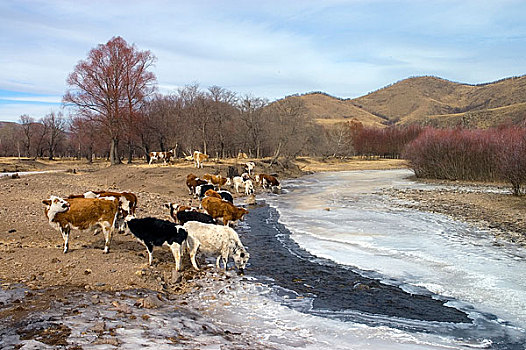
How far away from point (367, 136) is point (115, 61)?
73829mm

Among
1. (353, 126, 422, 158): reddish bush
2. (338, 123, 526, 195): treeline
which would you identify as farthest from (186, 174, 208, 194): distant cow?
(353, 126, 422, 158): reddish bush

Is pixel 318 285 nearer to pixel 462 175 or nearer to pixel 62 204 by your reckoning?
pixel 62 204

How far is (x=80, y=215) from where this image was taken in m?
8.92

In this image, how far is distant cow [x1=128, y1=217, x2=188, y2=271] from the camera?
861 cm

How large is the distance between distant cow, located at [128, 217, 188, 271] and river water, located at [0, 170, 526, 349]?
3.50 feet

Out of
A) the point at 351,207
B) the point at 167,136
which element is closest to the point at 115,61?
the point at 167,136

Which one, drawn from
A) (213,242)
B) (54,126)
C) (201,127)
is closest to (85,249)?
(213,242)

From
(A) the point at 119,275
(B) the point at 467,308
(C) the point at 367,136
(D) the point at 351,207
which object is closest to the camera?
(B) the point at 467,308

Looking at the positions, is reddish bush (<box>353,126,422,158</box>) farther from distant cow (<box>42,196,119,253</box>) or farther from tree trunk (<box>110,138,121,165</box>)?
distant cow (<box>42,196,119,253</box>)

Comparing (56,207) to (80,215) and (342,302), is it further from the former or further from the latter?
(342,302)

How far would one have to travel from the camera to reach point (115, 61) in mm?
31859

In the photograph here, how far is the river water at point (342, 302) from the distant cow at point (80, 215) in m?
2.64

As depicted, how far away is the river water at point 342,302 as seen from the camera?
5477 millimetres

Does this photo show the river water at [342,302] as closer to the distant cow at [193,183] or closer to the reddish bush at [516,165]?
the distant cow at [193,183]
